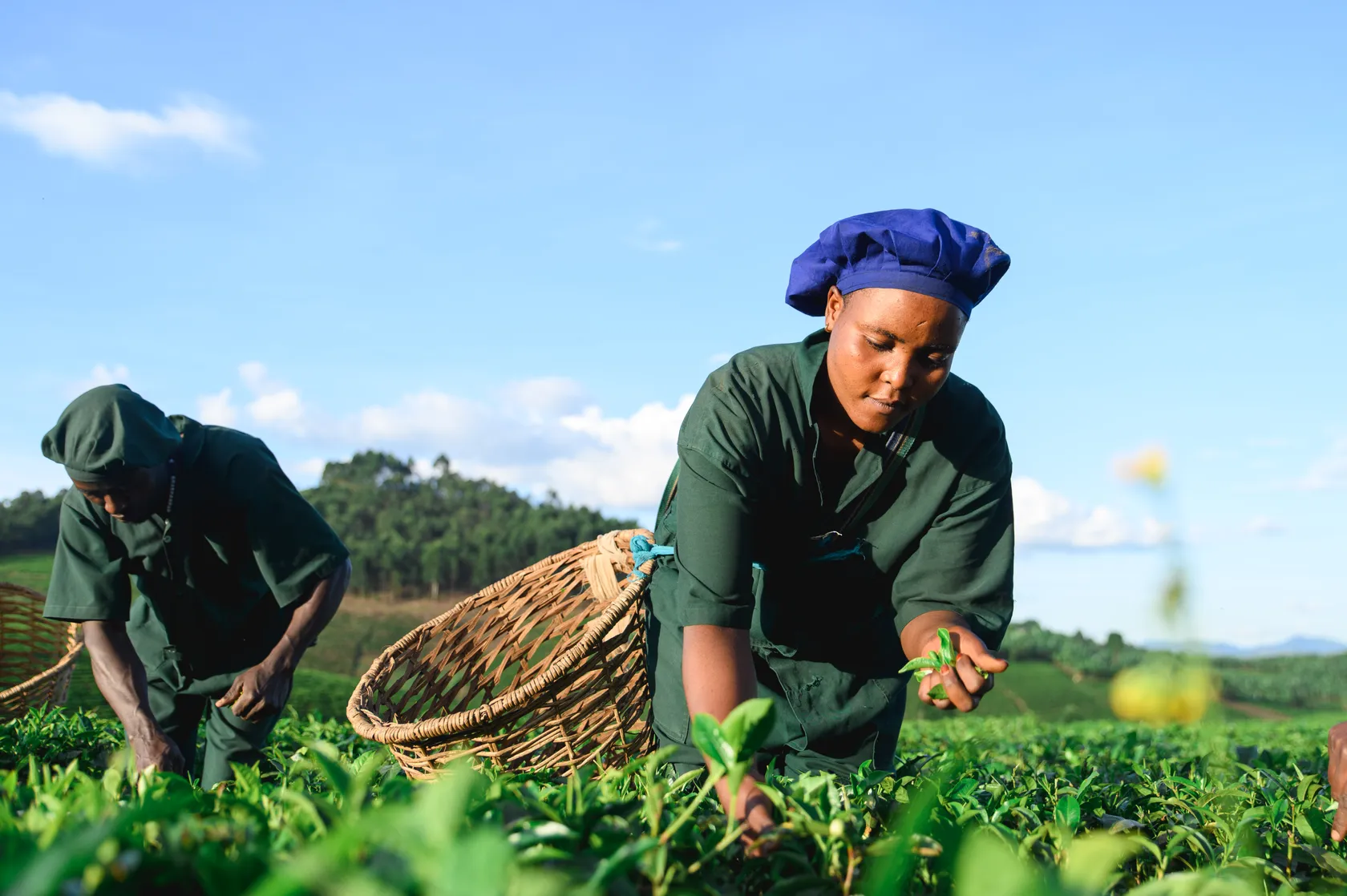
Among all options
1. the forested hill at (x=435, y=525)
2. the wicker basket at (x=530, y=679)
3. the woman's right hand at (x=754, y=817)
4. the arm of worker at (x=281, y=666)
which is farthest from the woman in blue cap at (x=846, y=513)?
the forested hill at (x=435, y=525)

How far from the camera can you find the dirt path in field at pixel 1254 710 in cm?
1357

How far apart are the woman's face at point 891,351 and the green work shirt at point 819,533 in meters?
0.20

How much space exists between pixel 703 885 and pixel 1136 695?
0.53 m

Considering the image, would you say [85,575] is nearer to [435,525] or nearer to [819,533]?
[819,533]

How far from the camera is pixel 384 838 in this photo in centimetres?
79

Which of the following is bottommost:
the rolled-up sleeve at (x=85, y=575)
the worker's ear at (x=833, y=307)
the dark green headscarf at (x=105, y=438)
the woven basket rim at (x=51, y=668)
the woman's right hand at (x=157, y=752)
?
the woman's right hand at (x=157, y=752)

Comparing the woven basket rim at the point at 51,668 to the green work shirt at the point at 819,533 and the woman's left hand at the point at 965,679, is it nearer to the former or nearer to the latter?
Answer: the green work shirt at the point at 819,533

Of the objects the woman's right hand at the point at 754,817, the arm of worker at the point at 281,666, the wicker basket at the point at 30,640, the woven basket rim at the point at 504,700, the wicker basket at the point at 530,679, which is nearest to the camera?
the woman's right hand at the point at 754,817

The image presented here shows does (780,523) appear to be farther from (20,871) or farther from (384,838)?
(20,871)

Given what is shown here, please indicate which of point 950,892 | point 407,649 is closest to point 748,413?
point 950,892

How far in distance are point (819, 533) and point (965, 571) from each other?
32 cm

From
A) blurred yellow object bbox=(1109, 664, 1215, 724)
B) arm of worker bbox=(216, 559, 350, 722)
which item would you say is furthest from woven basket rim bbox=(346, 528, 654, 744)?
blurred yellow object bbox=(1109, 664, 1215, 724)

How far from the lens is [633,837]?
103cm

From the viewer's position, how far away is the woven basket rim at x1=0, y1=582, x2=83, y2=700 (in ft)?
14.3
